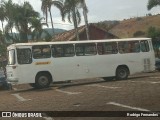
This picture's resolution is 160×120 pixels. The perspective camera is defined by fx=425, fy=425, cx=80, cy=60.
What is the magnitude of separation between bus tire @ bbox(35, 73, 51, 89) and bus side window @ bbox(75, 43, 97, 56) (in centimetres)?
228

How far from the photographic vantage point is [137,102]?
46.1 ft

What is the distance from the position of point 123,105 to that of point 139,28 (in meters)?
84.2

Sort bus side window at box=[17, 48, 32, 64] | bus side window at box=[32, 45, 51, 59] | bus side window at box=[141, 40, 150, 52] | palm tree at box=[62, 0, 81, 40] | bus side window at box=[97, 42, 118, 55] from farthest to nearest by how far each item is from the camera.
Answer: palm tree at box=[62, 0, 81, 40], bus side window at box=[141, 40, 150, 52], bus side window at box=[97, 42, 118, 55], bus side window at box=[32, 45, 51, 59], bus side window at box=[17, 48, 32, 64]

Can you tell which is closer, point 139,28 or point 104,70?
point 104,70

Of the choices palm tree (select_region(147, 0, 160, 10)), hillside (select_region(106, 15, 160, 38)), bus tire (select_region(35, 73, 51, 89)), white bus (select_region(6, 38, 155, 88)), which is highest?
hillside (select_region(106, 15, 160, 38))

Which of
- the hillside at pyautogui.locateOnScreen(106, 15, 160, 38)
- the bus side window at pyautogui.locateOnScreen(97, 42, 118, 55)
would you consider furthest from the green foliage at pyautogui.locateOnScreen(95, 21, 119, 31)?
the bus side window at pyautogui.locateOnScreen(97, 42, 118, 55)

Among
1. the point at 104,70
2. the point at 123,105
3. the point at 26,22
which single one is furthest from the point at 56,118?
the point at 26,22

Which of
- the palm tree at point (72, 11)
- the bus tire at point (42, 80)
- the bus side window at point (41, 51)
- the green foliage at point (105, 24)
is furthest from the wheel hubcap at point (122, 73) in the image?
the green foliage at point (105, 24)

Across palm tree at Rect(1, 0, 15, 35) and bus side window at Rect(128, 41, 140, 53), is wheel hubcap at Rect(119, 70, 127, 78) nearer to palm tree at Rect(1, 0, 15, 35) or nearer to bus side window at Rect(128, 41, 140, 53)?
bus side window at Rect(128, 41, 140, 53)

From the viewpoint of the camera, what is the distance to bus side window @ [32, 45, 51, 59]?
2355 centimetres

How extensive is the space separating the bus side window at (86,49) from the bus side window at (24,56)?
2.96m

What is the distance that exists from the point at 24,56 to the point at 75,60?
122 inches

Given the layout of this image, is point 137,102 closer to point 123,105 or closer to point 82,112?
point 123,105

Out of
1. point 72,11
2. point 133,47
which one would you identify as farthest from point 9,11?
point 133,47
